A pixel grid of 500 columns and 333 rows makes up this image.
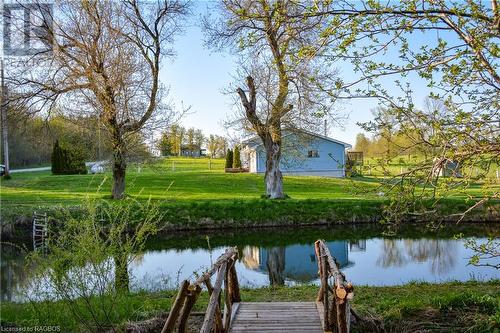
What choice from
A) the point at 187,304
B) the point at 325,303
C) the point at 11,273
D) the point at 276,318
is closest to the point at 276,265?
the point at 11,273

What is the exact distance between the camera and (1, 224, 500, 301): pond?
43.4 feet

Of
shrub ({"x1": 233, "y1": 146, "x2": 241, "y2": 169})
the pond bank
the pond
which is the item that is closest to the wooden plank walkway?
the pond

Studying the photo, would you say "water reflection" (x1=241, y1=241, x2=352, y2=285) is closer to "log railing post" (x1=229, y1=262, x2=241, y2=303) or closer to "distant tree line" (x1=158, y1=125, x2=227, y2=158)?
"log railing post" (x1=229, y1=262, x2=241, y2=303)

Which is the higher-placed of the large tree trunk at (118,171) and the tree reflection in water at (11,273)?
the large tree trunk at (118,171)

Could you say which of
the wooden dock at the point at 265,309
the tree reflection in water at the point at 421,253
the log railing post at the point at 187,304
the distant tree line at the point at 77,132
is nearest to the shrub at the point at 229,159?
Result: the distant tree line at the point at 77,132

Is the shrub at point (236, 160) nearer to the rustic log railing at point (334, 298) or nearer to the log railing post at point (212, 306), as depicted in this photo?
the rustic log railing at point (334, 298)

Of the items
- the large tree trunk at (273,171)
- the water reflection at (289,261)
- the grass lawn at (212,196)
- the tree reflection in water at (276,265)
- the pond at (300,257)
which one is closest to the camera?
the pond at (300,257)

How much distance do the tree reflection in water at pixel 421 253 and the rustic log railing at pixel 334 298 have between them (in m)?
8.19

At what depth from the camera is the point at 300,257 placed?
54.7 feet

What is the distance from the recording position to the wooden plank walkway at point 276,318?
6395 millimetres

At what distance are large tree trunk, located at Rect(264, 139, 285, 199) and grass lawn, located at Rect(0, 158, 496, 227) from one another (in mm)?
1145

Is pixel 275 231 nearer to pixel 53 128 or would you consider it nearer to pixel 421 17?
pixel 53 128

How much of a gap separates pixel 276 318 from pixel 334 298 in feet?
5.31

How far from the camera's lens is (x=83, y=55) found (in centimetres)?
2273
